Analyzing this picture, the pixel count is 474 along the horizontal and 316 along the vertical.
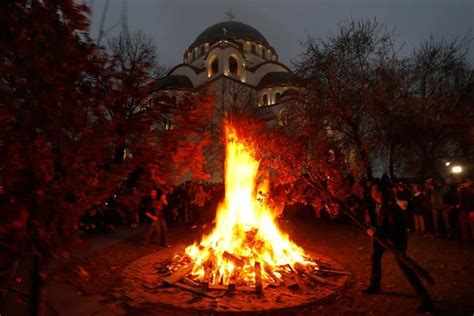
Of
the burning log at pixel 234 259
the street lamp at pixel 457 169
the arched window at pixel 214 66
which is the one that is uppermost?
the arched window at pixel 214 66

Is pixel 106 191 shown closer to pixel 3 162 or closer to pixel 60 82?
pixel 3 162

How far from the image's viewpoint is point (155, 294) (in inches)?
286

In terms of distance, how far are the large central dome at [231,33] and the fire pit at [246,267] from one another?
50530 millimetres

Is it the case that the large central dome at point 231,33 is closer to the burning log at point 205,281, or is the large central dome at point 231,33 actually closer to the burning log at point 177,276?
the burning log at point 177,276

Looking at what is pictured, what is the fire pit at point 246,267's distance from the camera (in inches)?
286

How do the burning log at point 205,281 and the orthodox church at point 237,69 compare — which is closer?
the burning log at point 205,281

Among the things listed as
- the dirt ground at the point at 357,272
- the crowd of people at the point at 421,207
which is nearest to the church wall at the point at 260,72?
the crowd of people at the point at 421,207

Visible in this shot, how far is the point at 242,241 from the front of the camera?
948 centimetres

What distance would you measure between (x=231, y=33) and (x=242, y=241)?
55904 millimetres

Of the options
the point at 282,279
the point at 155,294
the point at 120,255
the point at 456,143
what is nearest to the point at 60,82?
the point at 155,294

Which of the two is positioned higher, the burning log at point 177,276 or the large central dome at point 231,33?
the large central dome at point 231,33

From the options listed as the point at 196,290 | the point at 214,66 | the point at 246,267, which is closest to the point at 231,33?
the point at 214,66

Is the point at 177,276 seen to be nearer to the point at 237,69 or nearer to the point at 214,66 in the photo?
the point at 214,66

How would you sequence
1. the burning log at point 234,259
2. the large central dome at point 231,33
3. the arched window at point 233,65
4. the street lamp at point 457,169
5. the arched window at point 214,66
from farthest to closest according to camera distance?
the large central dome at point 231,33 → the arched window at point 233,65 → the arched window at point 214,66 → the street lamp at point 457,169 → the burning log at point 234,259
